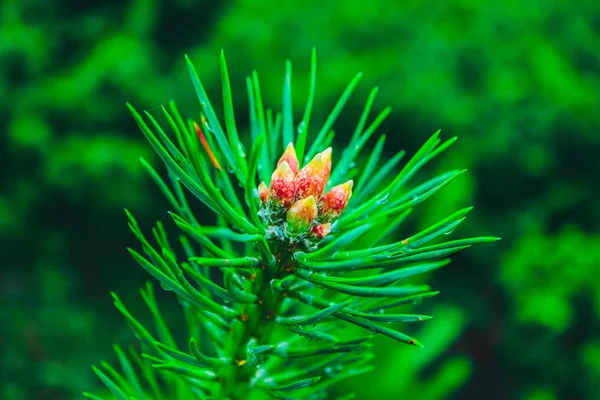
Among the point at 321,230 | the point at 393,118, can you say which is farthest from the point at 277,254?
the point at 393,118

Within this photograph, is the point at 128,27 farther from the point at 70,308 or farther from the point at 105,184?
the point at 70,308

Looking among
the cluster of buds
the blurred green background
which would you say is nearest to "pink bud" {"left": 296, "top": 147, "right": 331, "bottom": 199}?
the cluster of buds

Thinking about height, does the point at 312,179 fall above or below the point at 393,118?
below

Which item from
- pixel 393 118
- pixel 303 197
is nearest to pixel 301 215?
pixel 303 197

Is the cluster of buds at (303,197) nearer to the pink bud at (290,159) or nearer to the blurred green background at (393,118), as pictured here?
the pink bud at (290,159)

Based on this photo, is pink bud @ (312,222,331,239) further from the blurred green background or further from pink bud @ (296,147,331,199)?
the blurred green background

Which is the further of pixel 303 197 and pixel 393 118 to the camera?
pixel 393 118

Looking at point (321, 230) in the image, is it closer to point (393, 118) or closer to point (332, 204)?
point (332, 204)
